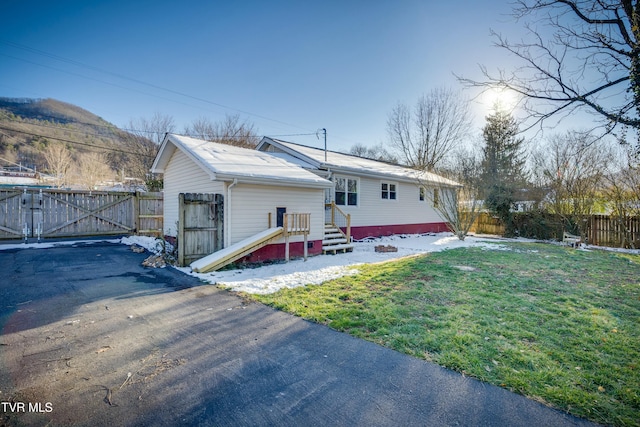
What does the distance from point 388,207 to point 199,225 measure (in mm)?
9579

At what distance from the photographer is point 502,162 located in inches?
862

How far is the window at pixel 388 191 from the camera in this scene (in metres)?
14.2

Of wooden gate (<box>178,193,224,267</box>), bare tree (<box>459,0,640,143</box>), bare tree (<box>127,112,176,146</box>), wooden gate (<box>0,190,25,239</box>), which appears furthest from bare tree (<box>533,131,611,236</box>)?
bare tree (<box>127,112,176,146</box>)

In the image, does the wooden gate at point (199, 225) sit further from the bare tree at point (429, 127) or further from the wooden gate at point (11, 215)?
the bare tree at point (429, 127)

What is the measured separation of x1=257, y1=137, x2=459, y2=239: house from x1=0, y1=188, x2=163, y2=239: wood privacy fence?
6.28m

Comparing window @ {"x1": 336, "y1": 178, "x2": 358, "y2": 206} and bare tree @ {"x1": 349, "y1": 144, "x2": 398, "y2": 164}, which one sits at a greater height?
bare tree @ {"x1": 349, "y1": 144, "x2": 398, "y2": 164}

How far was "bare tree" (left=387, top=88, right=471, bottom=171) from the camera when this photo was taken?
80.7 feet

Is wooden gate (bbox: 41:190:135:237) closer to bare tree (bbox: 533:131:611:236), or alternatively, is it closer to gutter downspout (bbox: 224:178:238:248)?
gutter downspout (bbox: 224:178:238:248)

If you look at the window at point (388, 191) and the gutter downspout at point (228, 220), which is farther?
the window at point (388, 191)

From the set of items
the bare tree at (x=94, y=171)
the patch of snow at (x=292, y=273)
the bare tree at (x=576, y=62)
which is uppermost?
the bare tree at (x=94, y=171)

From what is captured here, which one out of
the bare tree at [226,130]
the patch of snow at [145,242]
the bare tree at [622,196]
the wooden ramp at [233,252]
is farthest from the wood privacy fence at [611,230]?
the bare tree at [226,130]

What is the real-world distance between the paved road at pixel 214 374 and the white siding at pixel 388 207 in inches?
353

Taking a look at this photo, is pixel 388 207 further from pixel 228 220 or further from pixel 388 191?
pixel 228 220

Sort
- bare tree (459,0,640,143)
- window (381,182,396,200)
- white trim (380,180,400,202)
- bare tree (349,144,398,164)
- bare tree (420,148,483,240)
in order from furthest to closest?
bare tree (349,144,398,164)
window (381,182,396,200)
white trim (380,180,400,202)
bare tree (420,148,483,240)
bare tree (459,0,640,143)
